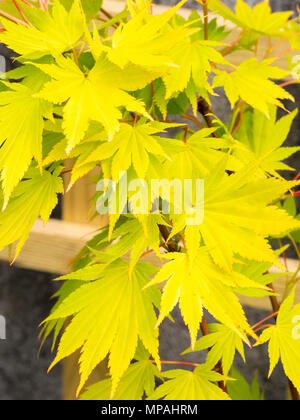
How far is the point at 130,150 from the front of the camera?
278 mm

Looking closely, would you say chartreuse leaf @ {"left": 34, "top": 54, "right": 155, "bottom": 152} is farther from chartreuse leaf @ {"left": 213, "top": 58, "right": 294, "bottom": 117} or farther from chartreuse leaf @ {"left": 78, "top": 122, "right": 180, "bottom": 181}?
chartreuse leaf @ {"left": 213, "top": 58, "right": 294, "bottom": 117}

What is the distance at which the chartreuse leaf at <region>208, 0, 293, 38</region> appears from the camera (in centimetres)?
41

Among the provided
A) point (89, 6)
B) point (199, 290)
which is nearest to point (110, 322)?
point (199, 290)

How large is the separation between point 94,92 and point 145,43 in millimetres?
49

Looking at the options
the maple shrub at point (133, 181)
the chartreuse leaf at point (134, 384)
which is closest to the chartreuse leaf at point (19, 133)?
the maple shrub at point (133, 181)

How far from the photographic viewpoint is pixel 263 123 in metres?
0.53

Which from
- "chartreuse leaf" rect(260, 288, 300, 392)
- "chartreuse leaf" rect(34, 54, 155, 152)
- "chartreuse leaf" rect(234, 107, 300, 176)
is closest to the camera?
"chartreuse leaf" rect(34, 54, 155, 152)

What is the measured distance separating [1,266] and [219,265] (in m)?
0.83

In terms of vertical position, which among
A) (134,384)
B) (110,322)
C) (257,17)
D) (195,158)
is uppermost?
(257,17)

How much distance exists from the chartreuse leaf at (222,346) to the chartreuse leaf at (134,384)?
0.14ft

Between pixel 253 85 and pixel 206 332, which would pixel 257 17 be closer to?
pixel 253 85

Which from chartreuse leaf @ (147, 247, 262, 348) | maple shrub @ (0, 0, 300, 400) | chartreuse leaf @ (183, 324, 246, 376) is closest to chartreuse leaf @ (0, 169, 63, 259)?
maple shrub @ (0, 0, 300, 400)

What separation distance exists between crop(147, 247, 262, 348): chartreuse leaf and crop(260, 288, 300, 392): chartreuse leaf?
0.28 ft

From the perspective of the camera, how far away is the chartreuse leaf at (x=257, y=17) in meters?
0.41
